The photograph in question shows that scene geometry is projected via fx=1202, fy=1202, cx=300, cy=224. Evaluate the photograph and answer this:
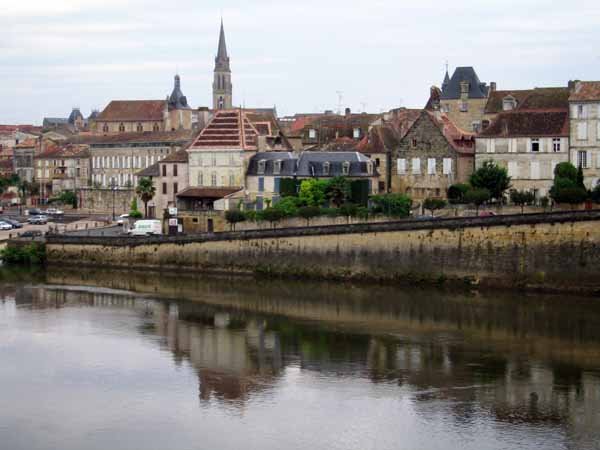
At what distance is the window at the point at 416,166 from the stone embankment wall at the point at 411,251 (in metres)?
11.4

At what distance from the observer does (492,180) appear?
57.3m

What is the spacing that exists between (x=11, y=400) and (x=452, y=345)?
14.1 metres

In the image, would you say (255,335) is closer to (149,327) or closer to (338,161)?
(149,327)

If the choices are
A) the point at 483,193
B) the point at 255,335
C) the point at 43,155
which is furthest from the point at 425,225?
the point at 43,155

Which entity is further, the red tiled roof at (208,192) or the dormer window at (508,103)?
the dormer window at (508,103)

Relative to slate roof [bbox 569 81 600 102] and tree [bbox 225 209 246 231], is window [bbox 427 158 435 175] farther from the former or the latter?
tree [bbox 225 209 246 231]

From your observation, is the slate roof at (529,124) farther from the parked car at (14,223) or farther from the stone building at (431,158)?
the parked car at (14,223)

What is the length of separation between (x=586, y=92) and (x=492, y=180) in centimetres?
611

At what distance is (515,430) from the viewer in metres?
28.8

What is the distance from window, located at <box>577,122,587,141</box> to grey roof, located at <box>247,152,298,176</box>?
14585mm

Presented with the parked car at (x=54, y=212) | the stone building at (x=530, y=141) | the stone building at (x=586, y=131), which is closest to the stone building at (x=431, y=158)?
the stone building at (x=530, y=141)

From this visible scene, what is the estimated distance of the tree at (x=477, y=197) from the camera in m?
55.8

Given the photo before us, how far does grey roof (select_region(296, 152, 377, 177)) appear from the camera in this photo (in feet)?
202

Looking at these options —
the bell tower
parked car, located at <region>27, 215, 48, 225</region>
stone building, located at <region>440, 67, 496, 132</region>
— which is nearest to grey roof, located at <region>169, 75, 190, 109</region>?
the bell tower
